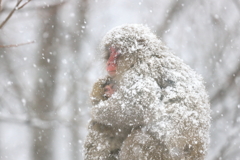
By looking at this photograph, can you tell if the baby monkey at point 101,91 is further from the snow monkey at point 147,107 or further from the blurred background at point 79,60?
the blurred background at point 79,60

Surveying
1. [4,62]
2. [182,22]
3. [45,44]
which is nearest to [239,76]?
[182,22]

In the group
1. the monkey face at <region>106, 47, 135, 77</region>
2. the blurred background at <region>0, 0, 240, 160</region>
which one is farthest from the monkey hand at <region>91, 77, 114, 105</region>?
the blurred background at <region>0, 0, 240, 160</region>

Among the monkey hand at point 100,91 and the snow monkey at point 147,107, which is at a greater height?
the monkey hand at point 100,91

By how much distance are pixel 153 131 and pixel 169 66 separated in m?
0.53

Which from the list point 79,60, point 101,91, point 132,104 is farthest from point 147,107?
point 79,60

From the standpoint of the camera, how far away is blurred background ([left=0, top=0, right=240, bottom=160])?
25.3ft

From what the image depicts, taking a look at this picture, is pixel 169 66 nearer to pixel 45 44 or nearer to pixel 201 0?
pixel 45 44

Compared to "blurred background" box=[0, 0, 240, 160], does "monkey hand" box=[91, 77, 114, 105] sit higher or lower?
lower

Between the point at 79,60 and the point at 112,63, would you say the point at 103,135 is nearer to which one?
the point at 112,63

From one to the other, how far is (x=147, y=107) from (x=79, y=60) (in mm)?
5592

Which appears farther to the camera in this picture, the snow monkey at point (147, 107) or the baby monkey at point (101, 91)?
the baby monkey at point (101, 91)

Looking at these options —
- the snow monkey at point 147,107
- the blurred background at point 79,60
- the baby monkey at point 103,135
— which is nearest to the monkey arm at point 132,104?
the snow monkey at point 147,107

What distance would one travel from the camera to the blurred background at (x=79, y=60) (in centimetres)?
771

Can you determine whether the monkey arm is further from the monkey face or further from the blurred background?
the blurred background
